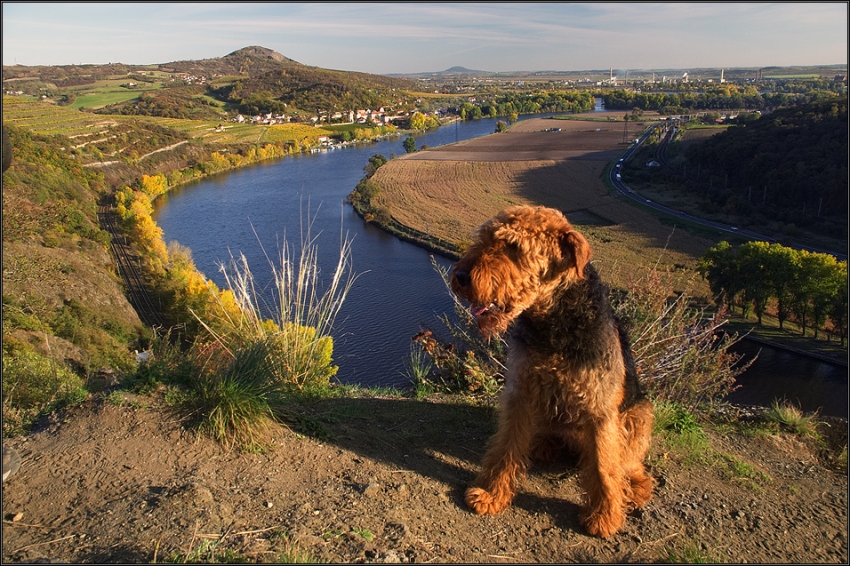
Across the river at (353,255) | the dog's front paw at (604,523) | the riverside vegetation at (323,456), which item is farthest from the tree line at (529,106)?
the dog's front paw at (604,523)

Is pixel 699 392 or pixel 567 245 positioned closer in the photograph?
pixel 567 245

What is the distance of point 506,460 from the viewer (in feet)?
10.1

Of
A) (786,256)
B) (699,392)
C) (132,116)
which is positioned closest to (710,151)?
(786,256)

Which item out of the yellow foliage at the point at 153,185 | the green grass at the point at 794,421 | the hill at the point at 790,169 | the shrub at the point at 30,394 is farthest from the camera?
the yellow foliage at the point at 153,185

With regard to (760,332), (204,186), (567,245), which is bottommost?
(760,332)

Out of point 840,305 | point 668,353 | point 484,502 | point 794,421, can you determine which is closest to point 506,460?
point 484,502

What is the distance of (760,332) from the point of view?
2317 centimetres

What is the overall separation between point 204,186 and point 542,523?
167ft

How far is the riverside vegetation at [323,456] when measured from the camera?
2.53 metres

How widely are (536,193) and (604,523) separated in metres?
41.9

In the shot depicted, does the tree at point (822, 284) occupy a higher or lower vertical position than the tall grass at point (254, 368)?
lower

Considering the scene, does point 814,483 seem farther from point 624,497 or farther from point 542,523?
point 542,523

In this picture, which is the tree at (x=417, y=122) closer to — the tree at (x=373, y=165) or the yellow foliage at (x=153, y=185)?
the tree at (x=373, y=165)

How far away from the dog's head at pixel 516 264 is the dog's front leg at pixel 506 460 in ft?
2.15
